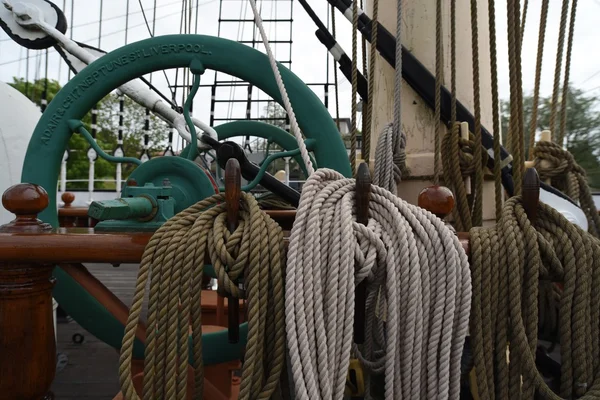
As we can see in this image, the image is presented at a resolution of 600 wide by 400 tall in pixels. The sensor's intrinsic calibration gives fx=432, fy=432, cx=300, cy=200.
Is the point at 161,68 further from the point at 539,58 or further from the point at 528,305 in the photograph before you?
the point at 539,58

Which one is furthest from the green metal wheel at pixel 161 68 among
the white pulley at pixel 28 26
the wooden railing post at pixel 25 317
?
the white pulley at pixel 28 26

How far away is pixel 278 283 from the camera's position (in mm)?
754

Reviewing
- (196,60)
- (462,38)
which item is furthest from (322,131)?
(462,38)

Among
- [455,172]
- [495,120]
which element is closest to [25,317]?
[455,172]

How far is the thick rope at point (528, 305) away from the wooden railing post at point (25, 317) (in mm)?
920

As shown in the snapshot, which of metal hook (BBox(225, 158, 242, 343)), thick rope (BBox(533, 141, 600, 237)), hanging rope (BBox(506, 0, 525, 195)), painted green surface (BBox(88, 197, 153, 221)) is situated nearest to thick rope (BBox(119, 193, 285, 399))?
metal hook (BBox(225, 158, 242, 343))

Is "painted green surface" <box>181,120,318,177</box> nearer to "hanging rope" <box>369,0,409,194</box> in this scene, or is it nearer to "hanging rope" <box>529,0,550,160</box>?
"hanging rope" <box>369,0,409,194</box>

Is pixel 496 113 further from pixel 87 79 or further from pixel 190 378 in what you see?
pixel 87 79

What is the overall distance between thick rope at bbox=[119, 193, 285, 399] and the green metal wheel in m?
0.59

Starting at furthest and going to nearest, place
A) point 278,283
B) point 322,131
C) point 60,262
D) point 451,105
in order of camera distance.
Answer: point 451,105 → point 322,131 → point 60,262 → point 278,283

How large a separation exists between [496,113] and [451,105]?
0.26 metres

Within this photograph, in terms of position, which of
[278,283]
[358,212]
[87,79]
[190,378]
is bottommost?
[190,378]

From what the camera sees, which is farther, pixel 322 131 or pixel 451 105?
pixel 451 105

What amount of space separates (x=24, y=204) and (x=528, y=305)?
3.53 feet
